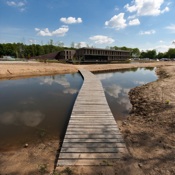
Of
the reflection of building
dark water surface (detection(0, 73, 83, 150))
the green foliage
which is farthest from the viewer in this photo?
the green foliage

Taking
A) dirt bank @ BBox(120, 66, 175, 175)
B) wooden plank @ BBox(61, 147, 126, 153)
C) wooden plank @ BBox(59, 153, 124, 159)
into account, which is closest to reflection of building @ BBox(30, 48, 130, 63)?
dirt bank @ BBox(120, 66, 175, 175)

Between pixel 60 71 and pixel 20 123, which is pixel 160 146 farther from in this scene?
pixel 60 71

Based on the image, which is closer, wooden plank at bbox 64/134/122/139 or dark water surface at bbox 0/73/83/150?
wooden plank at bbox 64/134/122/139

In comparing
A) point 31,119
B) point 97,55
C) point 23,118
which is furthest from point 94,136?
point 97,55

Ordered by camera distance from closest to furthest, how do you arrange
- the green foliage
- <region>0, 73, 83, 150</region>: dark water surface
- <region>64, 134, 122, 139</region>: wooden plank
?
1. <region>64, 134, 122, 139</region>: wooden plank
2. <region>0, 73, 83, 150</region>: dark water surface
3. the green foliage

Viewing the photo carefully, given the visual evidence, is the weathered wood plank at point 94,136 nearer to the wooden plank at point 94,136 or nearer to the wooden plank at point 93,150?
the wooden plank at point 94,136

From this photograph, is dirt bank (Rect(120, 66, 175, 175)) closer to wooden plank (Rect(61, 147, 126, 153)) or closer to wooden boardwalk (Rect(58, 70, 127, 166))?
wooden plank (Rect(61, 147, 126, 153))

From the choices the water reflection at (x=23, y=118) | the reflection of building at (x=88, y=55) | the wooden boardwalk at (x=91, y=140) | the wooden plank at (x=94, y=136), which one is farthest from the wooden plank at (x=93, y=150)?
the reflection of building at (x=88, y=55)

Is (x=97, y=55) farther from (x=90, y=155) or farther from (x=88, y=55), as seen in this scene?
(x=90, y=155)

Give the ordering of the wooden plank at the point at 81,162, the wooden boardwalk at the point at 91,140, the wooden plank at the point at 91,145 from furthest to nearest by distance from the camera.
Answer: the wooden plank at the point at 91,145 < the wooden boardwalk at the point at 91,140 < the wooden plank at the point at 81,162

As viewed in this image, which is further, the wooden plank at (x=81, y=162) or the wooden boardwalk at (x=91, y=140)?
the wooden boardwalk at (x=91, y=140)

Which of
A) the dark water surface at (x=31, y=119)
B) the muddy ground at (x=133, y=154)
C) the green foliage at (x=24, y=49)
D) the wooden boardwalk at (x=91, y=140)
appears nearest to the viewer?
the muddy ground at (x=133, y=154)

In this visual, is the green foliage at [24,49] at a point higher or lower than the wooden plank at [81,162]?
higher

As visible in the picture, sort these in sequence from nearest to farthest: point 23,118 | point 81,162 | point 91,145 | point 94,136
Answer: point 81,162, point 91,145, point 94,136, point 23,118
